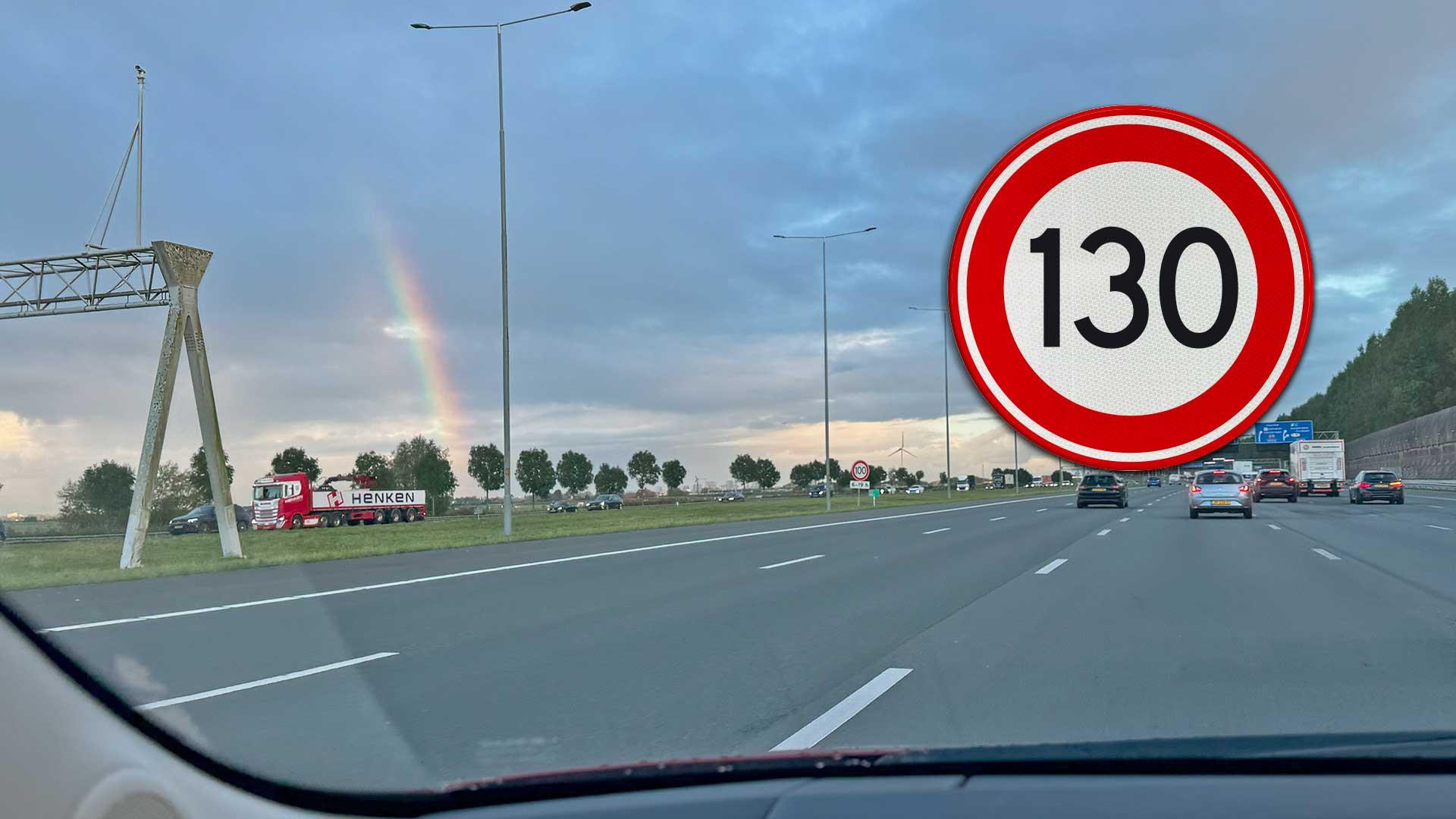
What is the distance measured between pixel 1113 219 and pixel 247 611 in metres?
11.2

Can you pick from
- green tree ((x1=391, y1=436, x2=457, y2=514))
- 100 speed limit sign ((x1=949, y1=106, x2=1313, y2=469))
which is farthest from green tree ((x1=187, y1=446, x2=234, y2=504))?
100 speed limit sign ((x1=949, y1=106, x2=1313, y2=469))

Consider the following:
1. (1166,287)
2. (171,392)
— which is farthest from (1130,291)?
(171,392)

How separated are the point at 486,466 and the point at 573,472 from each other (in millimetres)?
24502

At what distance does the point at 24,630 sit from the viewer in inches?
84.2

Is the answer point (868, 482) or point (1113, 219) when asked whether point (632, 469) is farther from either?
point (1113, 219)

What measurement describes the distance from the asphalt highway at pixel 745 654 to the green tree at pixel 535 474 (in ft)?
440

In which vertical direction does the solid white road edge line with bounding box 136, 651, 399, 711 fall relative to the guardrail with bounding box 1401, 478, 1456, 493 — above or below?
above

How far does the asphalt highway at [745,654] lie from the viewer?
18.7 feet

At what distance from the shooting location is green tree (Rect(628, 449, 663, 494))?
171000 millimetres

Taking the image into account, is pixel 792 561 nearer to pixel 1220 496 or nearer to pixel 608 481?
pixel 1220 496

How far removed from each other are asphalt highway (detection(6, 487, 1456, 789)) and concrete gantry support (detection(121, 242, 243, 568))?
12.2 feet

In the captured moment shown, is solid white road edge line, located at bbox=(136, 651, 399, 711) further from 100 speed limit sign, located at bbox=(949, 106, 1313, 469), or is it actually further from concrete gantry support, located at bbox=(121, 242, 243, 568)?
concrete gantry support, located at bbox=(121, 242, 243, 568)

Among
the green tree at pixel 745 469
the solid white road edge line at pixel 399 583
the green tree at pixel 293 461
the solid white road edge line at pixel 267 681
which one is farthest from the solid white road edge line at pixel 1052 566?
the green tree at pixel 745 469

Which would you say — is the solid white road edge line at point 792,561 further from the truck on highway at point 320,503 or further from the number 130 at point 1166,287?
the truck on highway at point 320,503
